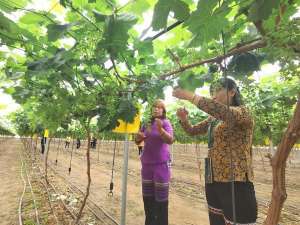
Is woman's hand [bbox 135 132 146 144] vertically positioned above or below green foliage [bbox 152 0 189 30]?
below

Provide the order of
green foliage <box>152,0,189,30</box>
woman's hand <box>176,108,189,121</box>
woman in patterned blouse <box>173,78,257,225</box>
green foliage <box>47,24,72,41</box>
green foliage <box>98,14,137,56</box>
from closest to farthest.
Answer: green foliage <box>152,0,189,30</box> < green foliage <box>98,14,137,56</box> < green foliage <box>47,24,72,41</box> < woman in patterned blouse <box>173,78,257,225</box> < woman's hand <box>176,108,189,121</box>

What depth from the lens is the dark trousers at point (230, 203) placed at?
2.14 metres

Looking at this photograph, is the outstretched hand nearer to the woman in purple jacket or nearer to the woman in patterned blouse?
the woman in patterned blouse

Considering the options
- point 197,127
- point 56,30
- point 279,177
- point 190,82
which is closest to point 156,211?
point 197,127

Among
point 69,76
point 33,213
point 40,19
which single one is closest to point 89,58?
point 69,76

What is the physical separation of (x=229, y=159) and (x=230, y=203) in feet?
0.99

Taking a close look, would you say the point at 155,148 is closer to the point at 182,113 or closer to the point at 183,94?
the point at 182,113

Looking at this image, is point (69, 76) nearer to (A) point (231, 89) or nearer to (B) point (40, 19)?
(B) point (40, 19)

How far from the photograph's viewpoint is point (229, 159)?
2266mm

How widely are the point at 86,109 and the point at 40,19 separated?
3.10 ft

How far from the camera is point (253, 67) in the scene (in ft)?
6.03

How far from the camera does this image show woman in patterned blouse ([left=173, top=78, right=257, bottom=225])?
2.11 metres

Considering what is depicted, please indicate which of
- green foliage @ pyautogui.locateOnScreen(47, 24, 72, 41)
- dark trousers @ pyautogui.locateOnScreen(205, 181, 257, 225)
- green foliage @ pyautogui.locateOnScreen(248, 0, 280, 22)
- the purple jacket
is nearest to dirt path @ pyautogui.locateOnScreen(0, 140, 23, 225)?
the purple jacket

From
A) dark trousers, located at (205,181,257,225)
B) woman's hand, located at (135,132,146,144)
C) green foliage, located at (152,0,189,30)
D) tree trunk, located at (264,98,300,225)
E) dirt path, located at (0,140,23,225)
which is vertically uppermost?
green foliage, located at (152,0,189,30)
